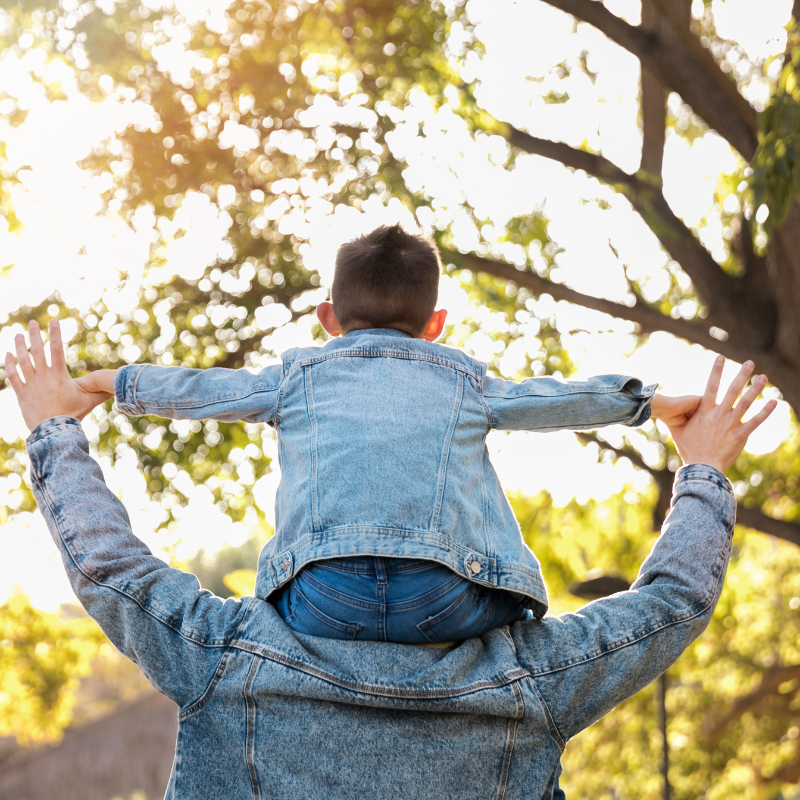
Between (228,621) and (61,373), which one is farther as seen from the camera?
(61,373)

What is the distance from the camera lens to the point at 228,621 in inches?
62.7

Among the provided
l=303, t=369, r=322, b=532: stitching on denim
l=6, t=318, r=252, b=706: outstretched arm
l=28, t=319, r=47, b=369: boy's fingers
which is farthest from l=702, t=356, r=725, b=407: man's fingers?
l=28, t=319, r=47, b=369: boy's fingers

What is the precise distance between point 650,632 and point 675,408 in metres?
0.53

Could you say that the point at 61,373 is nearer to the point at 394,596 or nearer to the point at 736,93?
the point at 394,596

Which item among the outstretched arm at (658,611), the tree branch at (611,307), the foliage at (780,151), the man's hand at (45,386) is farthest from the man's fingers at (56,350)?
the tree branch at (611,307)

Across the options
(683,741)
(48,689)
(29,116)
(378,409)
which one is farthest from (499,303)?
(48,689)

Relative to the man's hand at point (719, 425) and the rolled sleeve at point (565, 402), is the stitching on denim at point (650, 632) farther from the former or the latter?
the rolled sleeve at point (565, 402)

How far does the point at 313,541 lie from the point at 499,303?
4152 mm

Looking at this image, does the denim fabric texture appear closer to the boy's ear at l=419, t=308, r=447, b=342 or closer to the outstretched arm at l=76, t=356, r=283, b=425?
the outstretched arm at l=76, t=356, r=283, b=425

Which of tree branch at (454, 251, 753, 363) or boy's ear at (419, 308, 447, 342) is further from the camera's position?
tree branch at (454, 251, 753, 363)

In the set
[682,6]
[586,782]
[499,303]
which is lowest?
[586,782]

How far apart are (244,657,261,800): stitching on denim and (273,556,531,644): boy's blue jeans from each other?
0.38 ft

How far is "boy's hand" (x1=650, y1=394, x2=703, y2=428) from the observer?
1.92 m

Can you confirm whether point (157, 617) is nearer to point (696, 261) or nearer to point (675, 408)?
point (675, 408)
